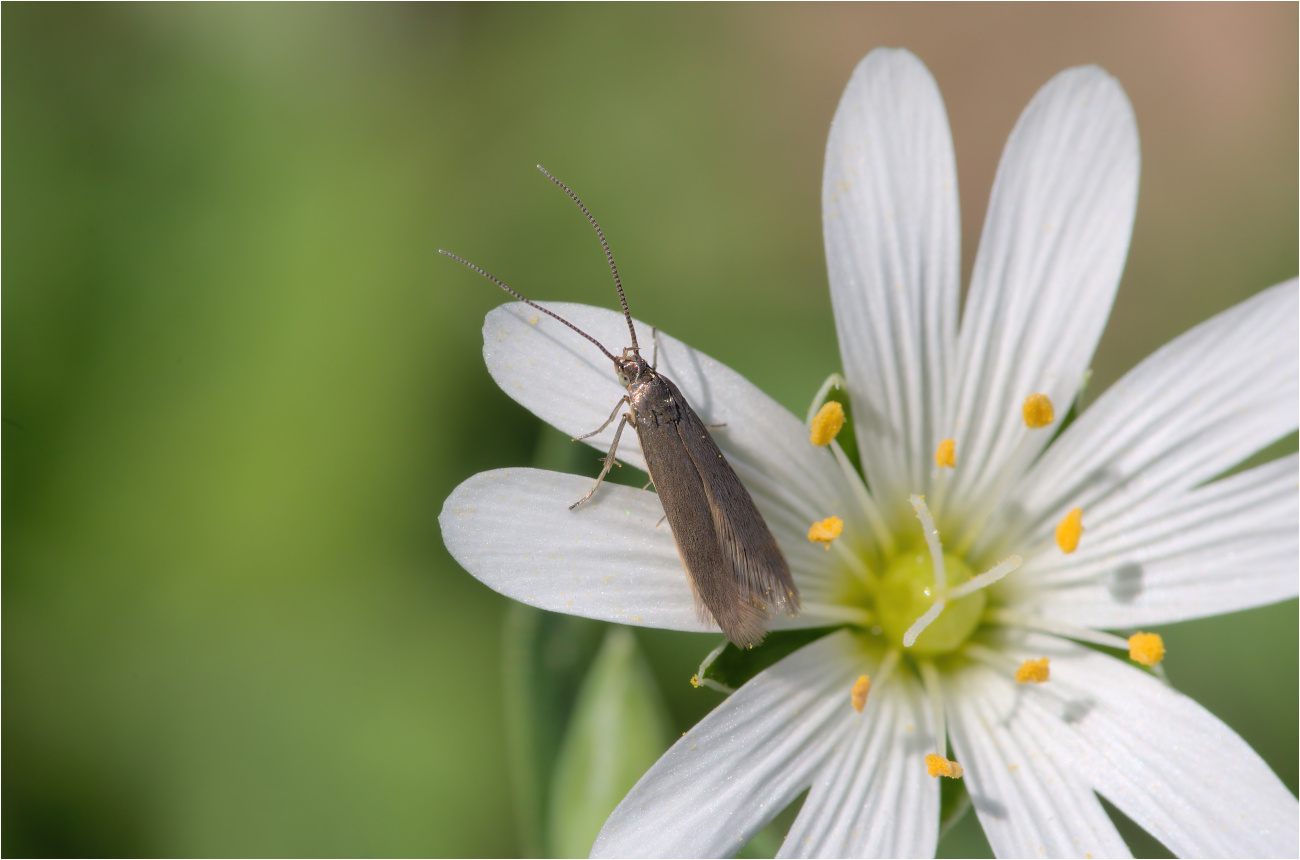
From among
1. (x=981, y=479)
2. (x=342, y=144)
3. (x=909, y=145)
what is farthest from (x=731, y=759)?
(x=342, y=144)

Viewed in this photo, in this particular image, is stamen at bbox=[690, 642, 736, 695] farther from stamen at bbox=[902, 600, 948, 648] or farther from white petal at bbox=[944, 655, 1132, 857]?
white petal at bbox=[944, 655, 1132, 857]

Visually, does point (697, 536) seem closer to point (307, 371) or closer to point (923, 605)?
point (923, 605)

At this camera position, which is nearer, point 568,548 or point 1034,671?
point 568,548

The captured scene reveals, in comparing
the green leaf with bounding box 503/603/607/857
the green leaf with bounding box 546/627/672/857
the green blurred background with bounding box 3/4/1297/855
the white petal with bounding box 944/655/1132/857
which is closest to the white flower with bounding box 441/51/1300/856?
the white petal with bounding box 944/655/1132/857

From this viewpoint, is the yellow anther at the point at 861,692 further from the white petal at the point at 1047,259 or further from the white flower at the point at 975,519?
the white petal at the point at 1047,259

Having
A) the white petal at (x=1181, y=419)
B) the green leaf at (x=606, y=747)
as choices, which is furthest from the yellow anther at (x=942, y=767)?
the green leaf at (x=606, y=747)

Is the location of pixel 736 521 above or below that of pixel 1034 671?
above

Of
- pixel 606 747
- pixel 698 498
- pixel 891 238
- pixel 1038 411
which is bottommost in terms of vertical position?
pixel 606 747

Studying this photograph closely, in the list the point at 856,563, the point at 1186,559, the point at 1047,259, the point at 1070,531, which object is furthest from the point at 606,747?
the point at 1047,259
